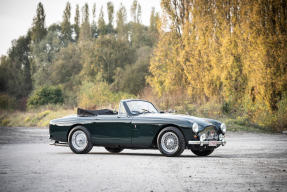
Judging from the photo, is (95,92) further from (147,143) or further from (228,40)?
(147,143)

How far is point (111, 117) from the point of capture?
508 inches

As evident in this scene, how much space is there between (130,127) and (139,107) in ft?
2.95

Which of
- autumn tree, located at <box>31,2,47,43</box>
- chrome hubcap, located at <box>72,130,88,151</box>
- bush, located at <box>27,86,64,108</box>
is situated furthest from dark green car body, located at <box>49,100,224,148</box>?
autumn tree, located at <box>31,2,47,43</box>

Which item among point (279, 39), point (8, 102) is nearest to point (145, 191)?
point (279, 39)

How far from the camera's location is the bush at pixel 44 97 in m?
57.2

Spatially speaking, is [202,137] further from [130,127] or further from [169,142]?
[130,127]

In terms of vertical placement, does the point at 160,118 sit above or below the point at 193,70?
below

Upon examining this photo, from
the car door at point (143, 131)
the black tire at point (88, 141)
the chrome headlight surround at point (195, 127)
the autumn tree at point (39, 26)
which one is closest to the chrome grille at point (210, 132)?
the chrome headlight surround at point (195, 127)

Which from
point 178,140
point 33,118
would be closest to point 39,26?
point 33,118

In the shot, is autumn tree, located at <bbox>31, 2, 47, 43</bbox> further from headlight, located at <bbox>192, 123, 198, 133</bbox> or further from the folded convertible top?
headlight, located at <bbox>192, 123, 198, 133</bbox>

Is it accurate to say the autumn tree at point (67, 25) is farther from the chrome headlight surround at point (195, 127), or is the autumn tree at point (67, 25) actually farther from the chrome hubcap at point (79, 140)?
the chrome headlight surround at point (195, 127)

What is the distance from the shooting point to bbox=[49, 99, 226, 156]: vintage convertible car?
11.7 meters

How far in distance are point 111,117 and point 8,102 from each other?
174 feet

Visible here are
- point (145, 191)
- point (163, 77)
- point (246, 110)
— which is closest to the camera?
point (145, 191)
